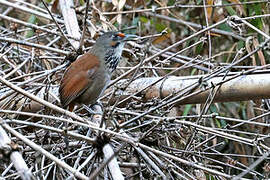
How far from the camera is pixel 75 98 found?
3492 millimetres

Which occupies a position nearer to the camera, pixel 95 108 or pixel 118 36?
pixel 95 108

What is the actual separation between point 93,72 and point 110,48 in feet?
0.76

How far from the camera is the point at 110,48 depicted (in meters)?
3.65

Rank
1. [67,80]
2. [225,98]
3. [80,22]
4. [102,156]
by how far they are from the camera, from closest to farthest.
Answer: [102,156]
[225,98]
[67,80]
[80,22]

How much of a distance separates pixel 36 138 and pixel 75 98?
75cm

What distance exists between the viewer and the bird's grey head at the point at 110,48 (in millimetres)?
3607

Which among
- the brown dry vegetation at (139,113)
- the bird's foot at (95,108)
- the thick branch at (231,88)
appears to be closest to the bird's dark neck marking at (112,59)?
the brown dry vegetation at (139,113)

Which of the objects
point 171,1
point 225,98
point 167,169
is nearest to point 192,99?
point 225,98

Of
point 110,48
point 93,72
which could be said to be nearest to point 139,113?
point 93,72

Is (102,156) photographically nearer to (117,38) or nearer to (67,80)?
(67,80)

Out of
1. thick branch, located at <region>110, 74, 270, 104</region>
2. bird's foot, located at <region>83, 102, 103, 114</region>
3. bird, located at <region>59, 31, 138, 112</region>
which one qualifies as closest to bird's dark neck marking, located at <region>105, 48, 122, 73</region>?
bird, located at <region>59, 31, 138, 112</region>

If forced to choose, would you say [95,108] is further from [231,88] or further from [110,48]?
[231,88]

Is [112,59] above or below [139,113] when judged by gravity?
above

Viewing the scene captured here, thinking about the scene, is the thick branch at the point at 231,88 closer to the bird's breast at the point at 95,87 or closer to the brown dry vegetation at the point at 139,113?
the brown dry vegetation at the point at 139,113
